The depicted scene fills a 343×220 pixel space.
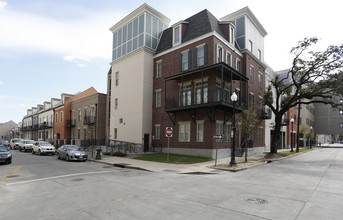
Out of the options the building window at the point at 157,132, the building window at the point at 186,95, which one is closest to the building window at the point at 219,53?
the building window at the point at 186,95

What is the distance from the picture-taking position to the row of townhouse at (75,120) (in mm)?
36188

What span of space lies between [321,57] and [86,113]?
3364 centimetres

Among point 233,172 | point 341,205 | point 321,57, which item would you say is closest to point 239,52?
point 321,57

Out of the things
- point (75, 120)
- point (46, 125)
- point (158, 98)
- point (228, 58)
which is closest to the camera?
point (228, 58)

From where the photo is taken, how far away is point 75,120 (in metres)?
42.3

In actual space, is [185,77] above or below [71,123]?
above

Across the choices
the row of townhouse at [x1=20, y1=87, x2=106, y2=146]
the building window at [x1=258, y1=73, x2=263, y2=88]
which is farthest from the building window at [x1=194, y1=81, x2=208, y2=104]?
the row of townhouse at [x1=20, y1=87, x2=106, y2=146]

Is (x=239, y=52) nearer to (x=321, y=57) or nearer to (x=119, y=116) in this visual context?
(x=321, y=57)

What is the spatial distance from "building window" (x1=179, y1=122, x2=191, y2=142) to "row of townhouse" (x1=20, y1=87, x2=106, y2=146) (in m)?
12.0

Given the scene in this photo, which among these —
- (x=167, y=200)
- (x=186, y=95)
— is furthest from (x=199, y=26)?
(x=167, y=200)

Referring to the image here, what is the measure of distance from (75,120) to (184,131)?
2576 cm

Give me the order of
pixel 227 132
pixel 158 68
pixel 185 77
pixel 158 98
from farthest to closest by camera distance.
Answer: pixel 158 68, pixel 158 98, pixel 185 77, pixel 227 132

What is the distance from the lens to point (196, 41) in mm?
24359

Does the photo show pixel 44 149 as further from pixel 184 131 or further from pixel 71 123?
pixel 71 123
